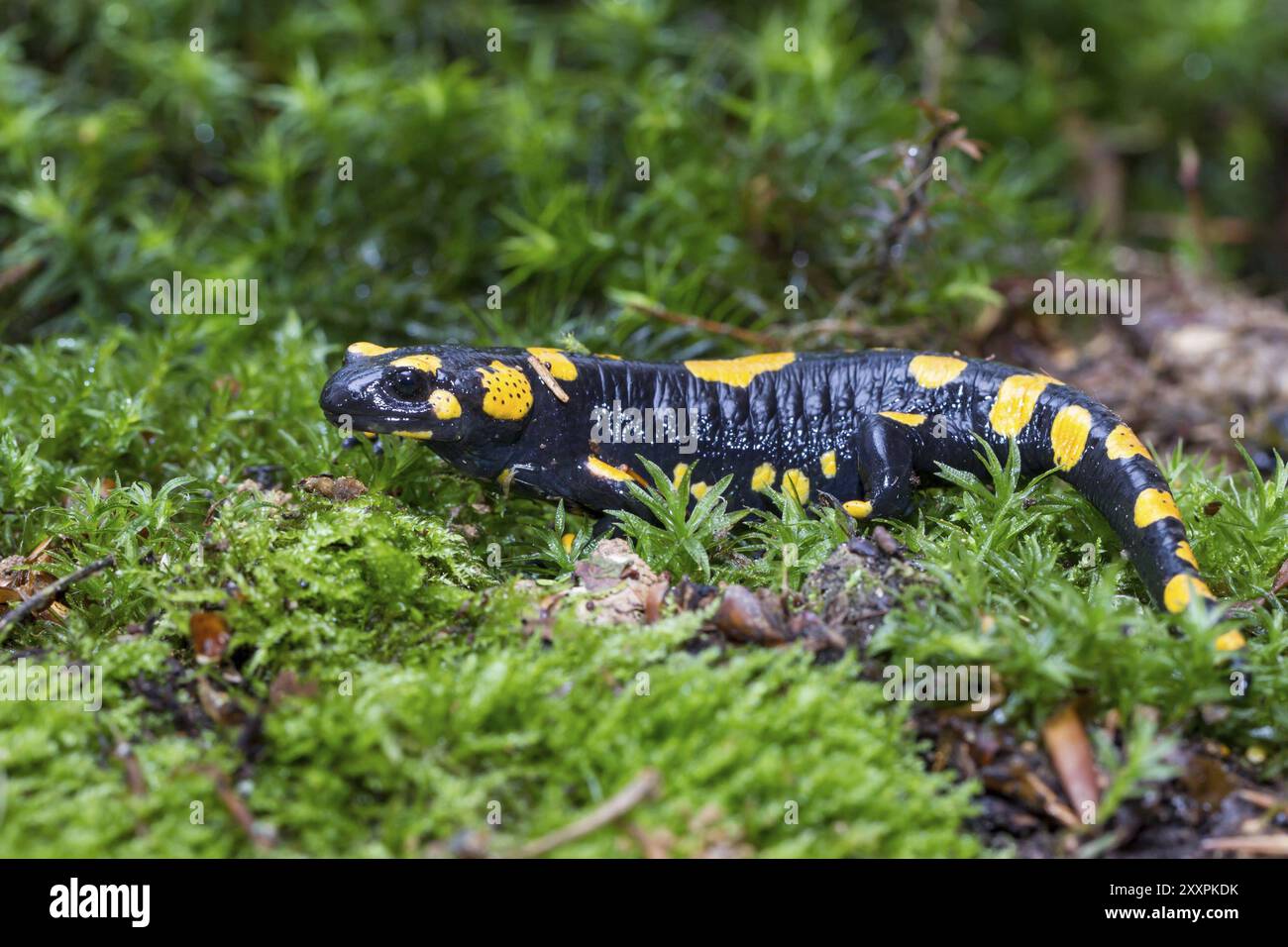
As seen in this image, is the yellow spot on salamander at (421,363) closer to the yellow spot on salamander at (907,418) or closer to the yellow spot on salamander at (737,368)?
the yellow spot on salamander at (737,368)

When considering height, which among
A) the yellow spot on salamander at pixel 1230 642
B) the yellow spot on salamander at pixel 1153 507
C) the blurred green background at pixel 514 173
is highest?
the blurred green background at pixel 514 173

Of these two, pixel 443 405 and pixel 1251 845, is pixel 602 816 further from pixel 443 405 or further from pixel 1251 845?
pixel 443 405

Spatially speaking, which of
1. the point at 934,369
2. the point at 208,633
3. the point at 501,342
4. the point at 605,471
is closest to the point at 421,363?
the point at 605,471

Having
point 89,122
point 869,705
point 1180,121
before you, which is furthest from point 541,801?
point 1180,121

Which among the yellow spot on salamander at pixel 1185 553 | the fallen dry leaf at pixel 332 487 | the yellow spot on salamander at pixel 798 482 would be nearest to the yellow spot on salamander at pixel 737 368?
the yellow spot on salamander at pixel 798 482

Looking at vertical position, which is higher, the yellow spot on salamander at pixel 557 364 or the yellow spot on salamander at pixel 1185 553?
the yellow spot on salamander at pixel 557 364

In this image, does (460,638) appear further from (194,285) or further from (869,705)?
(194,285)
